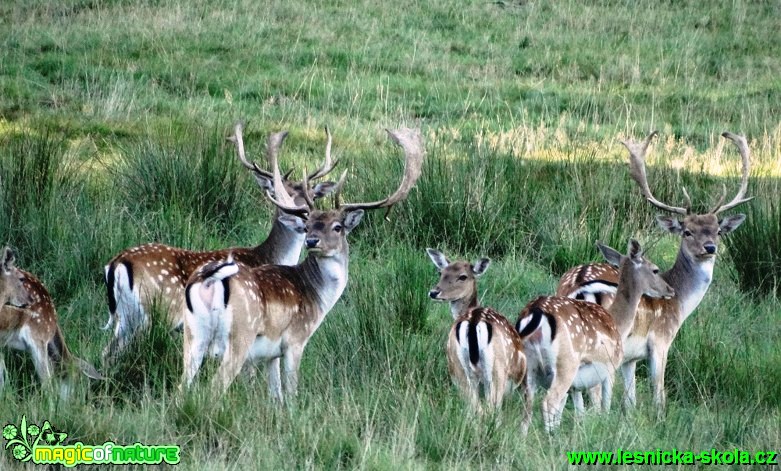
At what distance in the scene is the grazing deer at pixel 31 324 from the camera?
18.5ft

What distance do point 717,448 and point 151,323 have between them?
2.67m

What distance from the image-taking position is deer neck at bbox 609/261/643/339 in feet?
21.2

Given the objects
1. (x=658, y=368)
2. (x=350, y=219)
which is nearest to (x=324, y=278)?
(x=350, y=219)

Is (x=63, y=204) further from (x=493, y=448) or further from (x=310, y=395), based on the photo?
(x=493, y=448)

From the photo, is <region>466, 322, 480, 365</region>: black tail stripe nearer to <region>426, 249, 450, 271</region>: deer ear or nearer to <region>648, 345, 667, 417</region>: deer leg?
<region>426, 249, 450, 271</region>: deer ear

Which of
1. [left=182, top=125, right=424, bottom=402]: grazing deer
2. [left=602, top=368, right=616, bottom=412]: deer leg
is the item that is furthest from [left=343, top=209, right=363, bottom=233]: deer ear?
[left=602, top=368, right=616, bottom=412]: deer leg

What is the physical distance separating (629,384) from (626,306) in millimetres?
405

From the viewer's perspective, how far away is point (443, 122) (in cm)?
1244

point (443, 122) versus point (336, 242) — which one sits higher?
point (336, 242)

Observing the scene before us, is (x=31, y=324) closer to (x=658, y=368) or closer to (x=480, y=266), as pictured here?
(x=480, y=266)

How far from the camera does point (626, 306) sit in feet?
21.2

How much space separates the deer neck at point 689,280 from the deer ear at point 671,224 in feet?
0.54

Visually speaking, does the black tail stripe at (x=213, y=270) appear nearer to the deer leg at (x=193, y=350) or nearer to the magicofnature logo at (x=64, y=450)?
the deer leg at (x=193, y=350)

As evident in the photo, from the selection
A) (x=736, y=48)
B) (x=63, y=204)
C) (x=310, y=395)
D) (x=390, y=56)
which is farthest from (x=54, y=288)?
(x=736, y=48)
